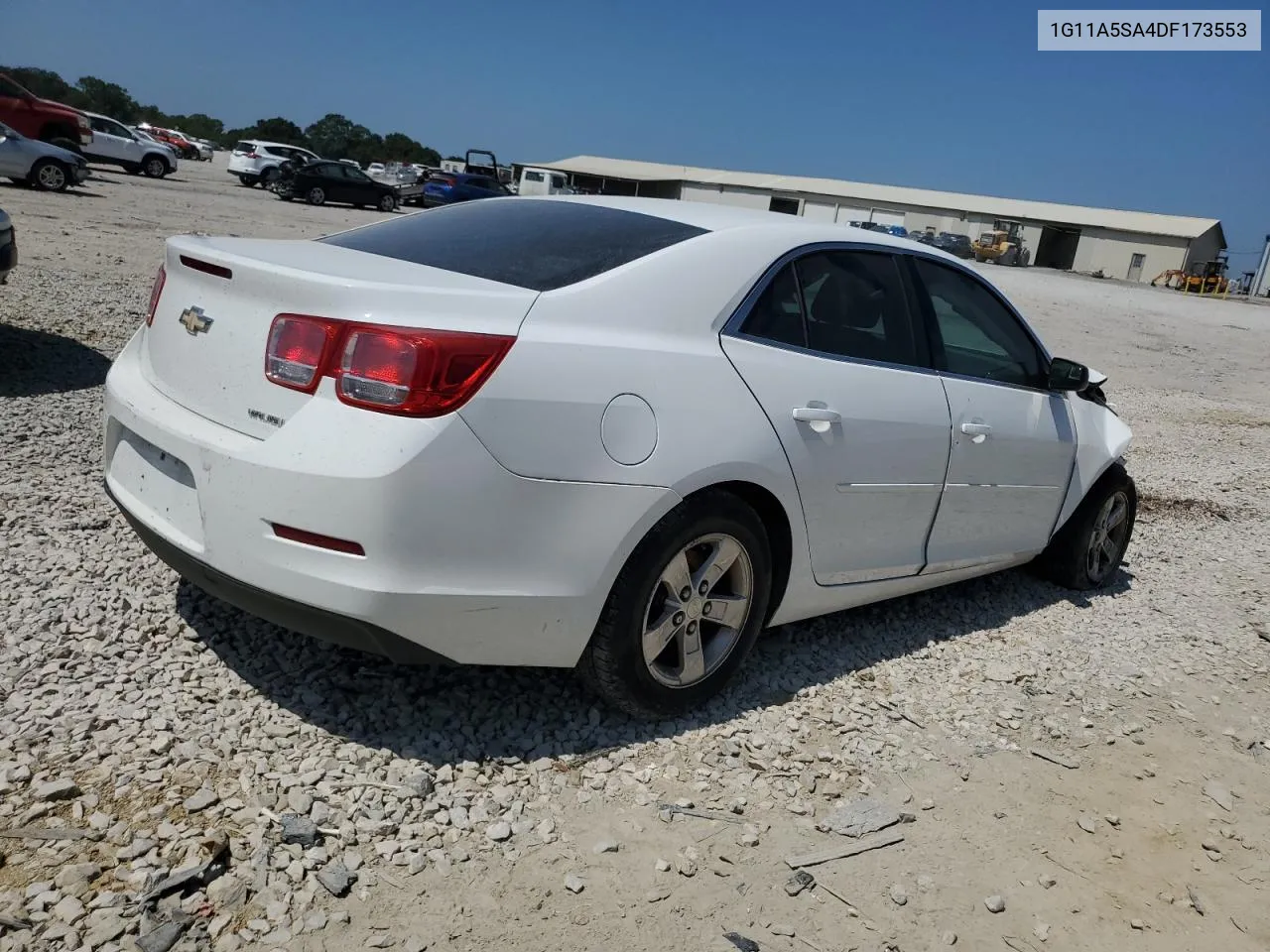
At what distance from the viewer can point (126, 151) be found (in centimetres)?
3141

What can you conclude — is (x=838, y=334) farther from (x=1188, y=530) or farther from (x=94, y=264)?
(x=94, y=264)

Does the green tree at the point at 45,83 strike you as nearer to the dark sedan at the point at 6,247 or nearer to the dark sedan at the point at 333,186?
the dark sedan at the point at 333,186

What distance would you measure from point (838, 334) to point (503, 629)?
66.4 inches

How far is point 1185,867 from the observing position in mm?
3098

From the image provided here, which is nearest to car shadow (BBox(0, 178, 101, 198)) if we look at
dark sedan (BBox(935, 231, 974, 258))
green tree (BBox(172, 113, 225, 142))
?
dark sedan (BBox(935, 231, 974, 258))

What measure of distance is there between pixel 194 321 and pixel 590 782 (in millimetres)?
1815

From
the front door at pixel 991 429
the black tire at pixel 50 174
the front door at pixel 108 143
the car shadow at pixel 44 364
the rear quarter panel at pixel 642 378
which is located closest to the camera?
the rear quarter panel at pixel 642 378

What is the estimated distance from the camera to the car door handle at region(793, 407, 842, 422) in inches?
133

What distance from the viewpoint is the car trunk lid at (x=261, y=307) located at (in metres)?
2.70

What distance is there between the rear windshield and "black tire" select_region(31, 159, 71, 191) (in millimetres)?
19858

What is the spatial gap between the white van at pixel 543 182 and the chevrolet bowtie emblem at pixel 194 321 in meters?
45.0

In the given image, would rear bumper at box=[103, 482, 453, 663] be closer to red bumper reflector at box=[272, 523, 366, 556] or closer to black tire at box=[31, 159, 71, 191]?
red bumper reflector at box=[272, 523, 366, 556]

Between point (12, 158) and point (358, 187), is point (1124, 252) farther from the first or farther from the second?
point (12, 158)

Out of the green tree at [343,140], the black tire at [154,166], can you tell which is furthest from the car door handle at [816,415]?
the green tree at [343,140]
